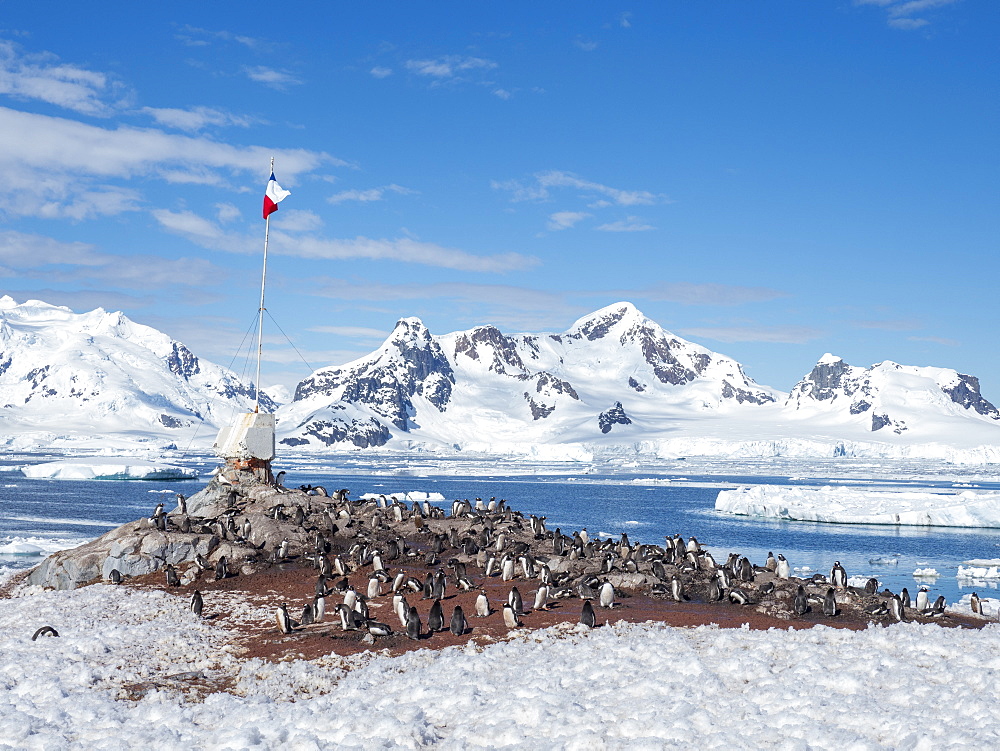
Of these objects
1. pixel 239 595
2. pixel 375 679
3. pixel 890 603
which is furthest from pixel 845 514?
pixel 375 679

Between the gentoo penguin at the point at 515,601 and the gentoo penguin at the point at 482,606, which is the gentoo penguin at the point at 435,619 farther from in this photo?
the gentoo penguin at the point at 515,601

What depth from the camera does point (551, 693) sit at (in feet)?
40.7

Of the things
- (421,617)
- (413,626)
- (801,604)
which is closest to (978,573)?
(801,604)

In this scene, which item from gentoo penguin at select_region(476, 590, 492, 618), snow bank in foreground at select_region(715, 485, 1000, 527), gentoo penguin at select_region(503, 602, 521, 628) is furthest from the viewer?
snow bank in foreground at select_region(715, 485, 1000, 527)

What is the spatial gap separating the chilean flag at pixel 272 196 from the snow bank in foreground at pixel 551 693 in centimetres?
1689

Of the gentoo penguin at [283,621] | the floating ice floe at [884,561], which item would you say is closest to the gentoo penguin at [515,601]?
the gentoo penguin at [283,621]

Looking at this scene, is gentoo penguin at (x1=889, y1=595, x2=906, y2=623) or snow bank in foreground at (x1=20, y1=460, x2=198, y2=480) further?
snow bank in foreground at (x1=20, y1=460, x2=198, y2=480)

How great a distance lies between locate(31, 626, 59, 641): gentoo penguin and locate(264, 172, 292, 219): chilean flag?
16390 millimetres

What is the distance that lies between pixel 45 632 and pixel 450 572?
28.4ft

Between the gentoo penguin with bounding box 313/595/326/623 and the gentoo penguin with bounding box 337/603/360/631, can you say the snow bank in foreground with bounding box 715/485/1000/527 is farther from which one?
the gentoo penguin with bounding box 337/603/360/631

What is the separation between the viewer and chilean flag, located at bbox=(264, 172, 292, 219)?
29875 mm

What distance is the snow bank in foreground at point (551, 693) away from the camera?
1120cm

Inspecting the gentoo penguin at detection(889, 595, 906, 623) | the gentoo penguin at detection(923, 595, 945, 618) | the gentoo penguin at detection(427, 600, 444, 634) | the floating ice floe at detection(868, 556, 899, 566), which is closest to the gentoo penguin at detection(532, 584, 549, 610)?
the gentoo penguin at detection(427, 600, 444, 634)

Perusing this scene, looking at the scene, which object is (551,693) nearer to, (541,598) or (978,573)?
(541,598)
